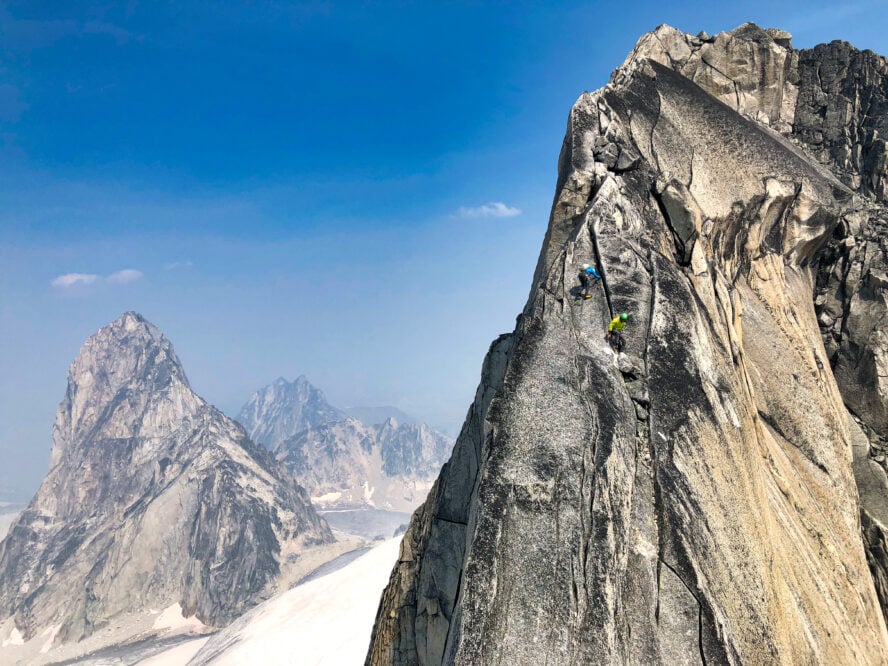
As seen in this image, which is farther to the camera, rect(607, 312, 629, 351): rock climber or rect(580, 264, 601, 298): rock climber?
rect(580, 264, 601, 298): rock climber

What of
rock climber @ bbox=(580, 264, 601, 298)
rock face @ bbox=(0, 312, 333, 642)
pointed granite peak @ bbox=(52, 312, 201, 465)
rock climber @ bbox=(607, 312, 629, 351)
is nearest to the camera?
rock climber @ bbox=(607, 312, 629, 351)

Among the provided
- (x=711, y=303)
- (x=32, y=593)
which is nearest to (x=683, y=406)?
(x=711, y=303)

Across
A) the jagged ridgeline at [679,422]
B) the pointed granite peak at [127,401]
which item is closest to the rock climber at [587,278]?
the jagged ridgeline at [679,422]

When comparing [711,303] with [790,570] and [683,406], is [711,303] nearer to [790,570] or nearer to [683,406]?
[683,406]

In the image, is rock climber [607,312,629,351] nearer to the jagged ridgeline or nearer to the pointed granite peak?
the jagged ridgeline

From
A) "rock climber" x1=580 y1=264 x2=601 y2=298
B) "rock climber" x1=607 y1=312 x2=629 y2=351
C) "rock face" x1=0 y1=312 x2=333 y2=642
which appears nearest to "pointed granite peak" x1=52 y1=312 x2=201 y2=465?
A: "rock face" x1=0 y1=312 x2=333 y2=642

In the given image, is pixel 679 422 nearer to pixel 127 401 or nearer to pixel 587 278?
pixel 587 278
